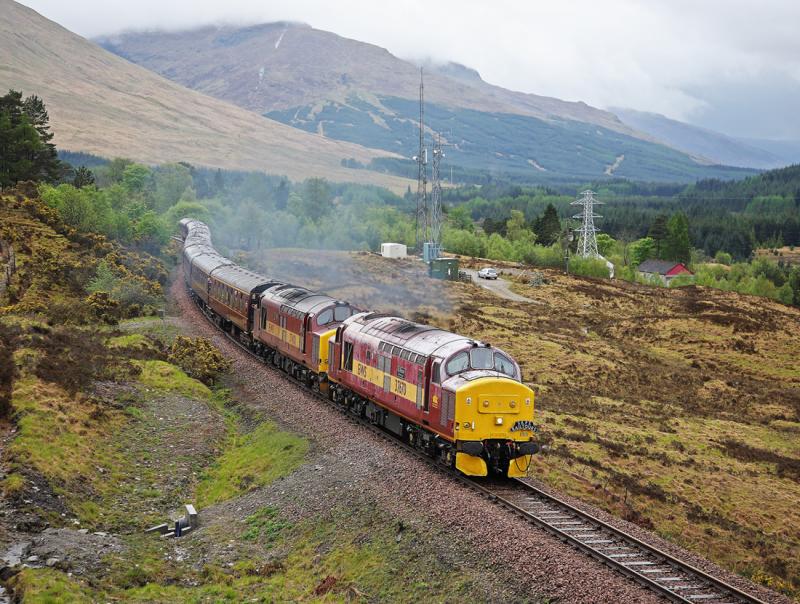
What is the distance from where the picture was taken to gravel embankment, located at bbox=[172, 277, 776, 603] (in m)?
20.1

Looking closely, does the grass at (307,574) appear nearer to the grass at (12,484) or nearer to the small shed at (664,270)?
the grass at (12,484)

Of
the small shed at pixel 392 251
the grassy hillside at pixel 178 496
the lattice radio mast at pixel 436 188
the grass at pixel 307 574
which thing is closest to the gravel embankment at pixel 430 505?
the grassy hillside at pixel 178 496

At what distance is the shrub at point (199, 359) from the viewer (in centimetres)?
4900

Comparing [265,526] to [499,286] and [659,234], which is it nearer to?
[499,286]

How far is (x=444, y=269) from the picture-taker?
106375 mm

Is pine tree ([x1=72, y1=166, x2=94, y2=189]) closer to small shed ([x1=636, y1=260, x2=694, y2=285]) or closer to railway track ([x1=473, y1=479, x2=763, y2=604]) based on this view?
railway track ([x1=473, y1=479, x2=763, y2=604])

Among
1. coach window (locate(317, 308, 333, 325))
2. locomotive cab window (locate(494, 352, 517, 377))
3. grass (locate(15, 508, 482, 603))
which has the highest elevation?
locomotive cab window (locate(494, 352, 517, 377))

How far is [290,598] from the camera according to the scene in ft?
73.4

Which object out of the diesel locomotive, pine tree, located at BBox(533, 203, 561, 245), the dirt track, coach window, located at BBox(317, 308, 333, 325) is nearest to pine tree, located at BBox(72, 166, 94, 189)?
the dirt track

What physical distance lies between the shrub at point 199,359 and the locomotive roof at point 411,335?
519 inches

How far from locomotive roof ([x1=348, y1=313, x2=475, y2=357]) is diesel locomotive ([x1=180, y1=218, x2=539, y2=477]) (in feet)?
0.17

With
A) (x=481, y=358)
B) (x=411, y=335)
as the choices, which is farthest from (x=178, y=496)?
(x=481, y=358)

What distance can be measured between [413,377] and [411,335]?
2.35 meters

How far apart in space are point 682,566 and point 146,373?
105 ft
